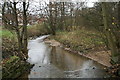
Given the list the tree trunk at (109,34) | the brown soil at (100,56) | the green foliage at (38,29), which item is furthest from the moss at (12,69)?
the green foliage at (38,29)

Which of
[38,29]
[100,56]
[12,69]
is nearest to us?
[12,69]

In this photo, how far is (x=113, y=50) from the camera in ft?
25.8

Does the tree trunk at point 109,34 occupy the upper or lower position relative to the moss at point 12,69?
upper

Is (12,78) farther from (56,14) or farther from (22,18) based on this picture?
(56,14)

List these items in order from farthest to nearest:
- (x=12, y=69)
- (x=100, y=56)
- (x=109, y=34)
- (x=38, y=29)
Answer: (x=38, y=29)
(x=100, y=56)
(x=109, y=34)
(x=12, y=69)

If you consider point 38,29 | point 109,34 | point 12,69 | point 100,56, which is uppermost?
point 109,34

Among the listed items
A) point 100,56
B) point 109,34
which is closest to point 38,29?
point 100,56

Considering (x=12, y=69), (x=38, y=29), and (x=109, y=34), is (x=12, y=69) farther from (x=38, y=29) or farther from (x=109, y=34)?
(x=38, y=29)

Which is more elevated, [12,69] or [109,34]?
[109,34]

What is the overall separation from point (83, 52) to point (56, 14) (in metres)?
15.1

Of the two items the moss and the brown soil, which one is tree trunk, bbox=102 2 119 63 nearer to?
the brown soil

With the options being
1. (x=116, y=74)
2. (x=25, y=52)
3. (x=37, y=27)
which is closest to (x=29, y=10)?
(x=25, y=52)

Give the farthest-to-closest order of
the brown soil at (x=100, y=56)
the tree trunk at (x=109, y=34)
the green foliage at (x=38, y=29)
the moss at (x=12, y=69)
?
the green foliage at (x=38, y=29) < the brown soil at (x=100, y=56) < the tree trunk at (x=109, y=34) < the moss at (x=12, y=69)

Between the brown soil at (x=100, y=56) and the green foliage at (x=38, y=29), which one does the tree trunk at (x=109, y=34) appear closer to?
the brown soil at (x=100, y=56)
